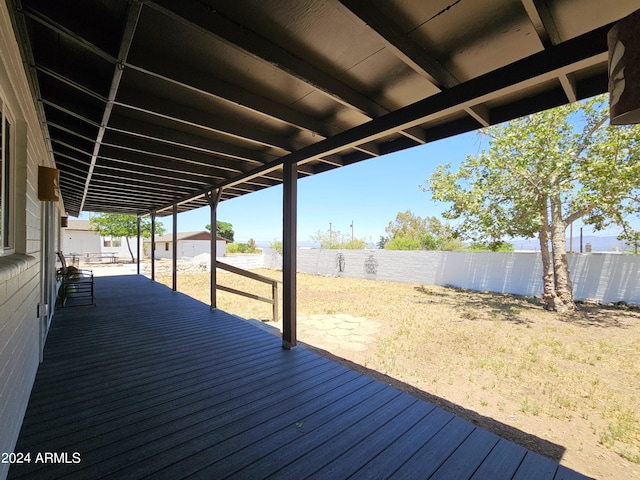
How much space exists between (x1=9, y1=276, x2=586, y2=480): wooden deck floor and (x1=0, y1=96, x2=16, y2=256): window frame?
1.20 metres

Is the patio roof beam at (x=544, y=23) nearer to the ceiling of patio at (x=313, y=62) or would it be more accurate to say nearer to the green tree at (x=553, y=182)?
the ceiling of patio at (x=313, y=62)

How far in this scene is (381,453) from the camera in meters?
1.73

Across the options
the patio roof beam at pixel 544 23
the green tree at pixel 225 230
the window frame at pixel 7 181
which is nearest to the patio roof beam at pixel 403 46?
the patio roof beam at pixel 544 23

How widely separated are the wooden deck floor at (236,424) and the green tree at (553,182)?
21.6 ft

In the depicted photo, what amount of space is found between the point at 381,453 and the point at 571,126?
821cm

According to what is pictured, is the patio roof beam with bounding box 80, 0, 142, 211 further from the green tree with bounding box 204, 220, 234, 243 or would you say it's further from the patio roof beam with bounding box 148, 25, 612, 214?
the green tree with bounding box 204, 220, 234, 243

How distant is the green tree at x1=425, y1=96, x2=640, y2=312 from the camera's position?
19.4 ft

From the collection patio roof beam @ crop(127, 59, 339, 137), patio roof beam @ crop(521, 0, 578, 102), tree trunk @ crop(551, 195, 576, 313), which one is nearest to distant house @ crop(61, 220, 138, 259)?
patio roof beam @ crop(127, 59, 339, 137)

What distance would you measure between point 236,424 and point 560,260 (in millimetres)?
8491

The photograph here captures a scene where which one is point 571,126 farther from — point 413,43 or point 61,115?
point 61,115

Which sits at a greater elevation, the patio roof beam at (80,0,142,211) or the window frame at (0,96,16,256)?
the patio roof beam at (80,0,142,211)

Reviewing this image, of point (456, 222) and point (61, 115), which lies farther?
point (456, 222)

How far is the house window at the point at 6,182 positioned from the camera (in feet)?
5.22

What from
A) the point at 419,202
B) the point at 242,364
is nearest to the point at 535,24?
the point at 242,364
